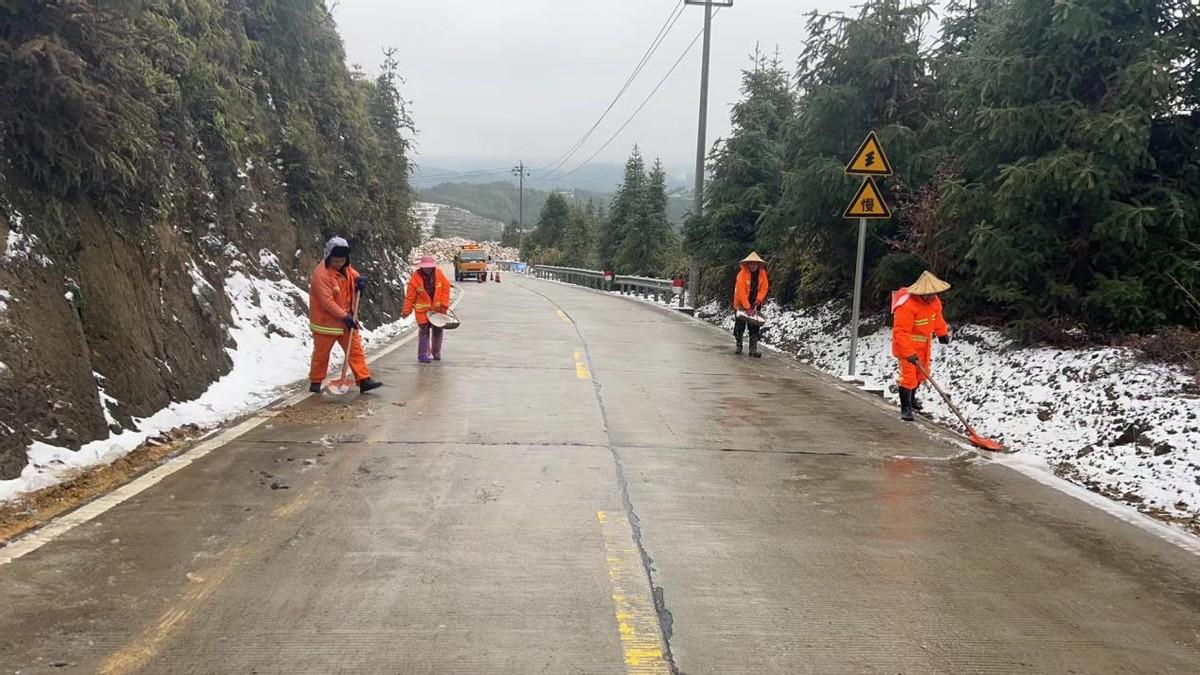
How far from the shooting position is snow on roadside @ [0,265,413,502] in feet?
19.4

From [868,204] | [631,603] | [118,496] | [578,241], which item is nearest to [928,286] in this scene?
[868,204]

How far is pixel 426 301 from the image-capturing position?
12547 mm

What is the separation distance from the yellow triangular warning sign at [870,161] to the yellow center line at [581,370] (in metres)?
4.62

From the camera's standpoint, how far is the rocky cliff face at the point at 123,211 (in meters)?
6.48

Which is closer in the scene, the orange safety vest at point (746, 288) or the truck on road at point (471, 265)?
the orange safety vest at point (746, 288)

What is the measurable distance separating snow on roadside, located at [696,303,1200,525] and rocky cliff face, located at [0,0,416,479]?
7.97 meters

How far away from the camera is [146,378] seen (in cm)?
770

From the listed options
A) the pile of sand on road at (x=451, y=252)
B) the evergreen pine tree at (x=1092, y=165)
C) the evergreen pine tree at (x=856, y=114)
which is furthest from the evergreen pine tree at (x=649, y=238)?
the evergreen pine tree at (x=1092, y=165)

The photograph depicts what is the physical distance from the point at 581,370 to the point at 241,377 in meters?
4.50

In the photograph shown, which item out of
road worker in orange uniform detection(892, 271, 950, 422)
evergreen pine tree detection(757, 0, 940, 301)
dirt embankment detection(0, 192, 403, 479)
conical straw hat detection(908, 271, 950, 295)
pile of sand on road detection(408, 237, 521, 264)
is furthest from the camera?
pile of sand on road detection(408, 237, 521, 264)

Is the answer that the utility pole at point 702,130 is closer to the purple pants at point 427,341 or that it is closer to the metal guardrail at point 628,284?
the metal guardrail at point 628,284

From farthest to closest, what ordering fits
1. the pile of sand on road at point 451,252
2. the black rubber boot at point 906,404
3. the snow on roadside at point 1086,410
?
the pile of sand on road at point 451,252, the black rubber boot at point 906,404, the snow on roadside at point 1086,410

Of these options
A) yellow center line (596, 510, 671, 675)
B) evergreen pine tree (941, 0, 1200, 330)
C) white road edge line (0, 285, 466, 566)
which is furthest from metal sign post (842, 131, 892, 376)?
white road edge line (0, 285, 466, 566)

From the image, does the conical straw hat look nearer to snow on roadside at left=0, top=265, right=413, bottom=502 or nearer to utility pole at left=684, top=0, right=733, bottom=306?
snow on roadside at left=0, top=265, right=413, bottom=502
